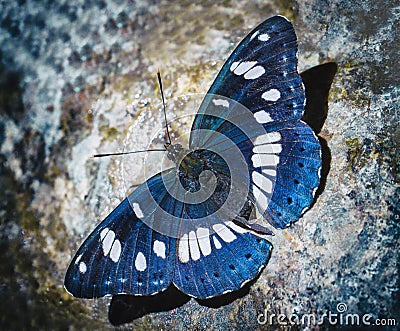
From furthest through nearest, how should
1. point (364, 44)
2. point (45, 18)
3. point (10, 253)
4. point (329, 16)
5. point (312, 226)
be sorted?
point (45, 18)
point (10, 253)
point (329, 16)
point (364, 44)
point (312, 226)

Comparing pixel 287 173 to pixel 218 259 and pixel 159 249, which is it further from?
pixel 159 249

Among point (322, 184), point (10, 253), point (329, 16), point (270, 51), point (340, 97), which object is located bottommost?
point (10, 253)

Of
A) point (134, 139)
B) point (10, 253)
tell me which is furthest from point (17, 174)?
point (134, 139)

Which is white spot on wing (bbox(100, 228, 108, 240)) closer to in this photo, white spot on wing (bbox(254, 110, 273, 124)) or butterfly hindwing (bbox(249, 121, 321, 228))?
butterfly hindwing (bbox(249, 121, 321, 228))

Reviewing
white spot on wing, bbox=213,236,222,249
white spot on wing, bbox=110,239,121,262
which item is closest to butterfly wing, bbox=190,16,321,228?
white spot on wing, bbox=213,236,222,249

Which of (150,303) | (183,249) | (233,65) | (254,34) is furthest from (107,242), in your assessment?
(254,34)

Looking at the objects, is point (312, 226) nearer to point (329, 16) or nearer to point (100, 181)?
point (329, 16)

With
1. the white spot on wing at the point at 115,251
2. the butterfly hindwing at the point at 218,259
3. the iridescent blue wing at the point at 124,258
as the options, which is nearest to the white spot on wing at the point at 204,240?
the butterfly hindwing at the point at 218,259
